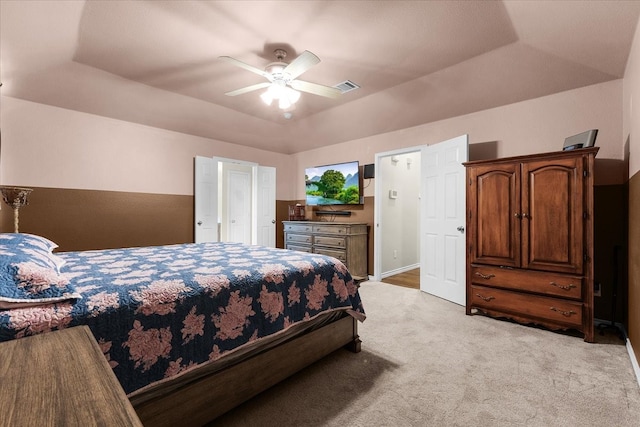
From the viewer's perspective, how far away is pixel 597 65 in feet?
9.01

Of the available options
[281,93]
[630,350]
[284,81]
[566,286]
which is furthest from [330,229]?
[630,350]

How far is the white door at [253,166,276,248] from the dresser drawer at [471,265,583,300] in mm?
3749

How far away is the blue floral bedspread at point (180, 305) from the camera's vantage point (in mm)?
1179

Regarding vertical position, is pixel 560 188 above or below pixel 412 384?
above

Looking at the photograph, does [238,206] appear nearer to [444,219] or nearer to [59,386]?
[444,219]

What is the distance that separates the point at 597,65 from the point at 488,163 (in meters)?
1.24

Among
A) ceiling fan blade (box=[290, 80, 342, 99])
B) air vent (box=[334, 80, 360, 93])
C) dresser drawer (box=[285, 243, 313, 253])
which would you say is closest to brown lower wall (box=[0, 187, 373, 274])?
dresser drawer (box=[285, 243, 313, 253])

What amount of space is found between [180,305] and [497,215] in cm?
307

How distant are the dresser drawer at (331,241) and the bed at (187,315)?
2.34m

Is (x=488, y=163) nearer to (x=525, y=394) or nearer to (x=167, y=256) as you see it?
(x=525, y=394)

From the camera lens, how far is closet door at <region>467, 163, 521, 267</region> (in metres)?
2.94

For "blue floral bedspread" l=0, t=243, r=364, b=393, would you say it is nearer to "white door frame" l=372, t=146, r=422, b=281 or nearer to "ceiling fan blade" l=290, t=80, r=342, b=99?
Result: "ceiling fan blade" l=290, t=80, r=342, b=99

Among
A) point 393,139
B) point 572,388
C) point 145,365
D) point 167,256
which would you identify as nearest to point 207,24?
point 167,256

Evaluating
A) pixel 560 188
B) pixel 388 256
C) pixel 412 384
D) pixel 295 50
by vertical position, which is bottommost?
pixel 412 384
